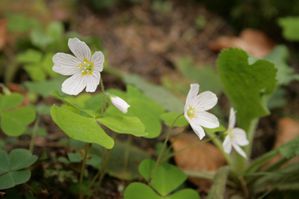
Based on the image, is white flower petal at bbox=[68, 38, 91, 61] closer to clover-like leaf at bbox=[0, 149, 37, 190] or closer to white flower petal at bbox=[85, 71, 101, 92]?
white flower petal at bbox=[85, 71, 101, 92]

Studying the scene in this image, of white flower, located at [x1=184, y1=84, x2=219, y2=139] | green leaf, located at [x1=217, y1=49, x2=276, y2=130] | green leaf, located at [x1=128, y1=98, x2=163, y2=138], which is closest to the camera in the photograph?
white flower, located at [x1=184, y1=84, x2=219, y2=139]

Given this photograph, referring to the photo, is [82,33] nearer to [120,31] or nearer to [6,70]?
[120,31]

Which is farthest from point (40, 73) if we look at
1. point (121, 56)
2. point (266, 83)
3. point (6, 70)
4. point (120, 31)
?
point (266, 83)

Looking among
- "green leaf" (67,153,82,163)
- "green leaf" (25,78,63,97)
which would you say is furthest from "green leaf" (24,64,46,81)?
"green leaf" (67,153,82,163)

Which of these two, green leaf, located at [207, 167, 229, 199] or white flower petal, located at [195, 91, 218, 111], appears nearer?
white flower petal, located at [195, 91, 218, 111]

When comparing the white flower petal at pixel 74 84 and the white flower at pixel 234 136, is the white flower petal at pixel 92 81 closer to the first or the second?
the white flower petal at pixel 74 84

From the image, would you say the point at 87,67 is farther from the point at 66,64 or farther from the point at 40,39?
the point at 40,39
